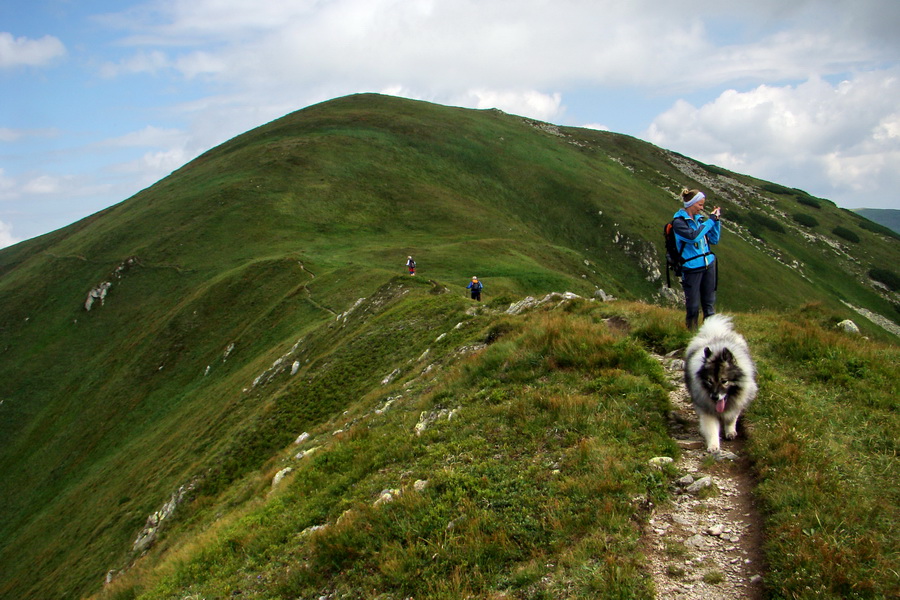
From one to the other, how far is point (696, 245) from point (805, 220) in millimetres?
152430

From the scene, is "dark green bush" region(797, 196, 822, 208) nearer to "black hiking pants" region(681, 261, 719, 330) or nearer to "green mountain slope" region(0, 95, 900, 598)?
"green mountain slope" region(0, 95, 900, 598)

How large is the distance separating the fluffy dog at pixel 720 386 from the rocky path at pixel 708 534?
353 millimetres

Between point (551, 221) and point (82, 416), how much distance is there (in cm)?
7863

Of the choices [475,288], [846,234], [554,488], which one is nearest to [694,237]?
[554,488]

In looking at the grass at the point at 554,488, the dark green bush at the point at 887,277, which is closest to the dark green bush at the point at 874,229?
the dark green bush at the point at 887,277

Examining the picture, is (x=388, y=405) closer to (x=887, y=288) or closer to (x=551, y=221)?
(x=551, y=221)

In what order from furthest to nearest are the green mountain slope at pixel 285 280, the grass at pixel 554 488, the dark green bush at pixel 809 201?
the dark green bush at pixel 809 201 < the green mountain slope at pixel 285 280 < the grass at pixel 554 488

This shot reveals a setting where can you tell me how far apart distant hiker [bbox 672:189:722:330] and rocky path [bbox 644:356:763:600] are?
483 cm

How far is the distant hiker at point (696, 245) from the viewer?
11008 mm

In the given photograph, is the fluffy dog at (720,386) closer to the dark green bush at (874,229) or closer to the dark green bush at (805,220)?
the dark green bush at (805,220)

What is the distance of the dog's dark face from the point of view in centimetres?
740

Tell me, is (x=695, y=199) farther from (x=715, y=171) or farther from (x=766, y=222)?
(x=715, y=171)

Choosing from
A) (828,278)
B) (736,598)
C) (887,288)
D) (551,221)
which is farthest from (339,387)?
(887,288)

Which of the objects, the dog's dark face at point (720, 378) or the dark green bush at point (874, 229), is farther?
the dark green bush at point (874, 229)
